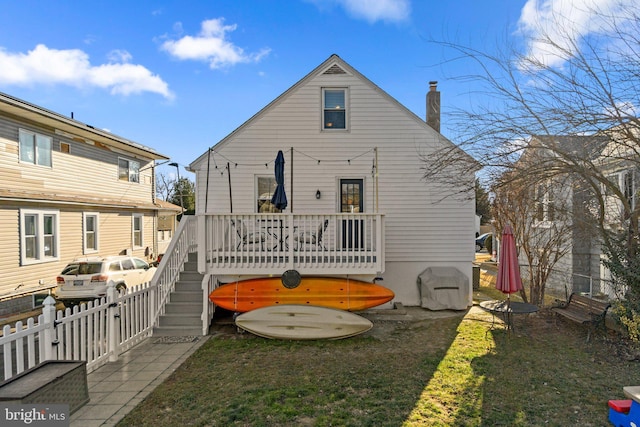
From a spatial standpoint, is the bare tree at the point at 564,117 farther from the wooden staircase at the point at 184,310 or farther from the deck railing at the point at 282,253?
the wooden staircase at the point at 184,310

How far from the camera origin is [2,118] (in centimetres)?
1020

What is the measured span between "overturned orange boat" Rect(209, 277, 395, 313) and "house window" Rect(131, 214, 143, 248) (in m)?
11.4

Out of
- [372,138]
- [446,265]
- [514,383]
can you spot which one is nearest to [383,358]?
[514,383]

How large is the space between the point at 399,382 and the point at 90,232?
14.1 meters

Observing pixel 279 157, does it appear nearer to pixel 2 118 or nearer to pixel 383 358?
pixel 383 358

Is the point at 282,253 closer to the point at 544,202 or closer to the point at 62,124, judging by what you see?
the point at 544,202

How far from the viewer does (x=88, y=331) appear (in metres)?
5.20

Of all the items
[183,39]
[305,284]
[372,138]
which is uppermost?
[183,39]

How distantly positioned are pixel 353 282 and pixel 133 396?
4562 millimetres

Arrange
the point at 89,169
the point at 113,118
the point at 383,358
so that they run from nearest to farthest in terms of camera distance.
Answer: the point at 383,358, the point at 89,169, the point at 113,118

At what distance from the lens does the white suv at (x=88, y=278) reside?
32.0 ft

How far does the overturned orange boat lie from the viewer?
723cm

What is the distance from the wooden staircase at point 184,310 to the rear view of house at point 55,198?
6.21 m

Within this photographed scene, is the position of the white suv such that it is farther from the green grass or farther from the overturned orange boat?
the green grass
